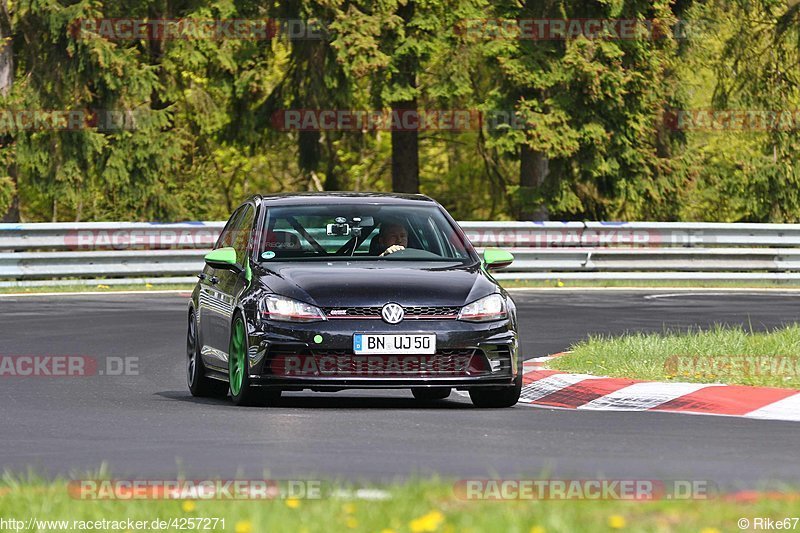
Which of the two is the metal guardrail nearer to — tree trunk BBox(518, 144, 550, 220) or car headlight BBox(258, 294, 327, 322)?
tree trunk BBox(518, 144, 550, 220)

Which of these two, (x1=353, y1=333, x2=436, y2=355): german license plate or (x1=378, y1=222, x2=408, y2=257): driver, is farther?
(x1=378, y1=222, x2=408, y2=257): driver

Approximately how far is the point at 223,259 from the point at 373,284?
1487 mm

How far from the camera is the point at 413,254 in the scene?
1326 centimetres

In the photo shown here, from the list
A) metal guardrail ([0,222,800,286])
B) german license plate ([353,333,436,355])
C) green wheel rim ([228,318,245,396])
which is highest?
german license plate ([353,333,436,355])

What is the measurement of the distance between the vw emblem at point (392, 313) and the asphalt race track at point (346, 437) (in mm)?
642

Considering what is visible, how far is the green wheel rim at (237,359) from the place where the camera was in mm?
12539

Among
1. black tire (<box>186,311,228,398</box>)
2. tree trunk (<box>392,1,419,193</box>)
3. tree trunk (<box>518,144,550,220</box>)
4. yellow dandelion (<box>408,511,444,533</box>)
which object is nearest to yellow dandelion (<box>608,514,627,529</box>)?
yellow dandelion (<box>408,511,444,533</box>)

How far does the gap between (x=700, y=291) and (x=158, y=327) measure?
444 inches

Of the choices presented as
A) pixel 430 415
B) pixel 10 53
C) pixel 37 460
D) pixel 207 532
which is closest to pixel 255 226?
pixel 430 415

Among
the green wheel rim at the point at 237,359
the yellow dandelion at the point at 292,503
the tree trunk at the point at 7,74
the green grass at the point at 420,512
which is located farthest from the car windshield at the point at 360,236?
the tree trunk at the point at 7,74

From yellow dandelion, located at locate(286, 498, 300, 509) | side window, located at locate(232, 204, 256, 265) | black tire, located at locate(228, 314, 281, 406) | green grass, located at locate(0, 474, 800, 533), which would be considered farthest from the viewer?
side window, located at locate(232, 204, 256, 265)

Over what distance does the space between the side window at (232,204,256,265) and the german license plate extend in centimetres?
158

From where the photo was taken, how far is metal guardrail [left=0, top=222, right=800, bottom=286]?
92.1ft

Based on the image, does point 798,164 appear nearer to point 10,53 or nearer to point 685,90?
point 685,90
